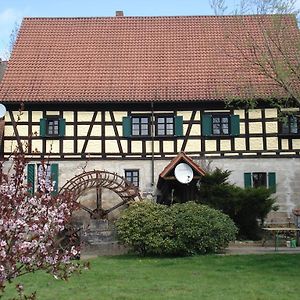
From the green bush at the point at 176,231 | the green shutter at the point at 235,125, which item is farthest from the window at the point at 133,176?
the green bush at the point at 176,231

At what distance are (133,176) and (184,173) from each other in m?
2.77

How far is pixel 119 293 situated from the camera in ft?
36.4

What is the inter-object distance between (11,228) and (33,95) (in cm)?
1901

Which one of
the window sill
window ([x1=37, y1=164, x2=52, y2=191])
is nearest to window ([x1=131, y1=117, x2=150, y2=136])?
the window sill

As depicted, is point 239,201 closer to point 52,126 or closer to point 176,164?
point 176,164

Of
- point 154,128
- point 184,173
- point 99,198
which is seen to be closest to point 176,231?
point 184,173

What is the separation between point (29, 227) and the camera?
6316 millimetres

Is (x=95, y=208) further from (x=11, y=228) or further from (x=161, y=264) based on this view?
(x=11, y=228)

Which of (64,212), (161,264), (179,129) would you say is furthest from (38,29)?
(64,212)

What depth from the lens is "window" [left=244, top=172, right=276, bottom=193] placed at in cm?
2422

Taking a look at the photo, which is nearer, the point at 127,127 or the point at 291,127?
the point at 291,127

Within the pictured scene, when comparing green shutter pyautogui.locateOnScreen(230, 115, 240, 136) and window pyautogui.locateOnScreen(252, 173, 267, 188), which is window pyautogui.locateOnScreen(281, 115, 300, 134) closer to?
green shutter pyautogui.locateOnScreen(230, 115, 240, 136)

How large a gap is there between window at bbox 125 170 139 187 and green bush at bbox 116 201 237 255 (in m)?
6.10

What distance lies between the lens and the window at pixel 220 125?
24.3 metres
